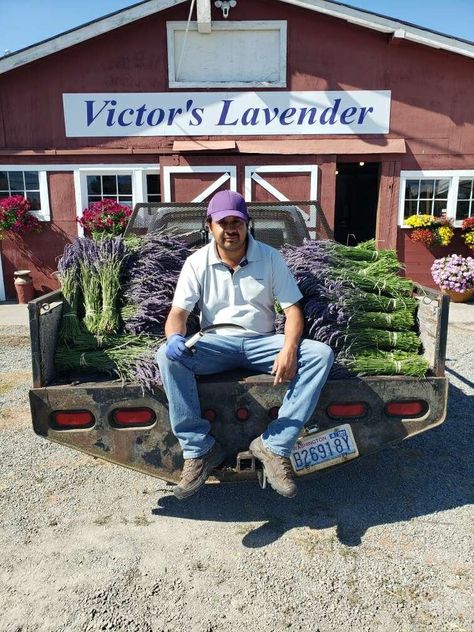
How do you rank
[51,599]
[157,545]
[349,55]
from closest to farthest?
[51,599] → [157,545] → [349,55]

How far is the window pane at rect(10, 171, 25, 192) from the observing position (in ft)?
33.0

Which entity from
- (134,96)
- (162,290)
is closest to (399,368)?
(162,290)

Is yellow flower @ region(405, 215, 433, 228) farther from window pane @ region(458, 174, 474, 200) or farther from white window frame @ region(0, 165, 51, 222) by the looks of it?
white window frame @ region(0, 165, 51, 222)

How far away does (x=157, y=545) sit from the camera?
2.66m

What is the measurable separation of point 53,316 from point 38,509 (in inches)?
46.3

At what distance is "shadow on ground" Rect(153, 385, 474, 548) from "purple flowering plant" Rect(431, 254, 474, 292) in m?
6.54

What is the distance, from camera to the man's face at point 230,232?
2883 millimetres

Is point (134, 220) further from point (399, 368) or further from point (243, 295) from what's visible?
point (399, 368)

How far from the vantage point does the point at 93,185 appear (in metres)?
10.2

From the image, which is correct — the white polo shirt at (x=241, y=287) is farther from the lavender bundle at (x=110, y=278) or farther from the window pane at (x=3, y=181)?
the window pane at (x=3, y=181)

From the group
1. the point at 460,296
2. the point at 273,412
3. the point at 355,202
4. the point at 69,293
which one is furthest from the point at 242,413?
the point at 355,202

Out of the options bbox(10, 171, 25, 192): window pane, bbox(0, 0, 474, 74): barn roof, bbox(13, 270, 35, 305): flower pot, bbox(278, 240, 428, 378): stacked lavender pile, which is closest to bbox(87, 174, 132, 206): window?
bbox(10, 171, 25, 192): window pane

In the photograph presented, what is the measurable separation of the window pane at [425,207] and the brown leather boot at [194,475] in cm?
916

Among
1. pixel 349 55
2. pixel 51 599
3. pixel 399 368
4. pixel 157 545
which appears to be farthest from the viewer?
pixel 349 55
